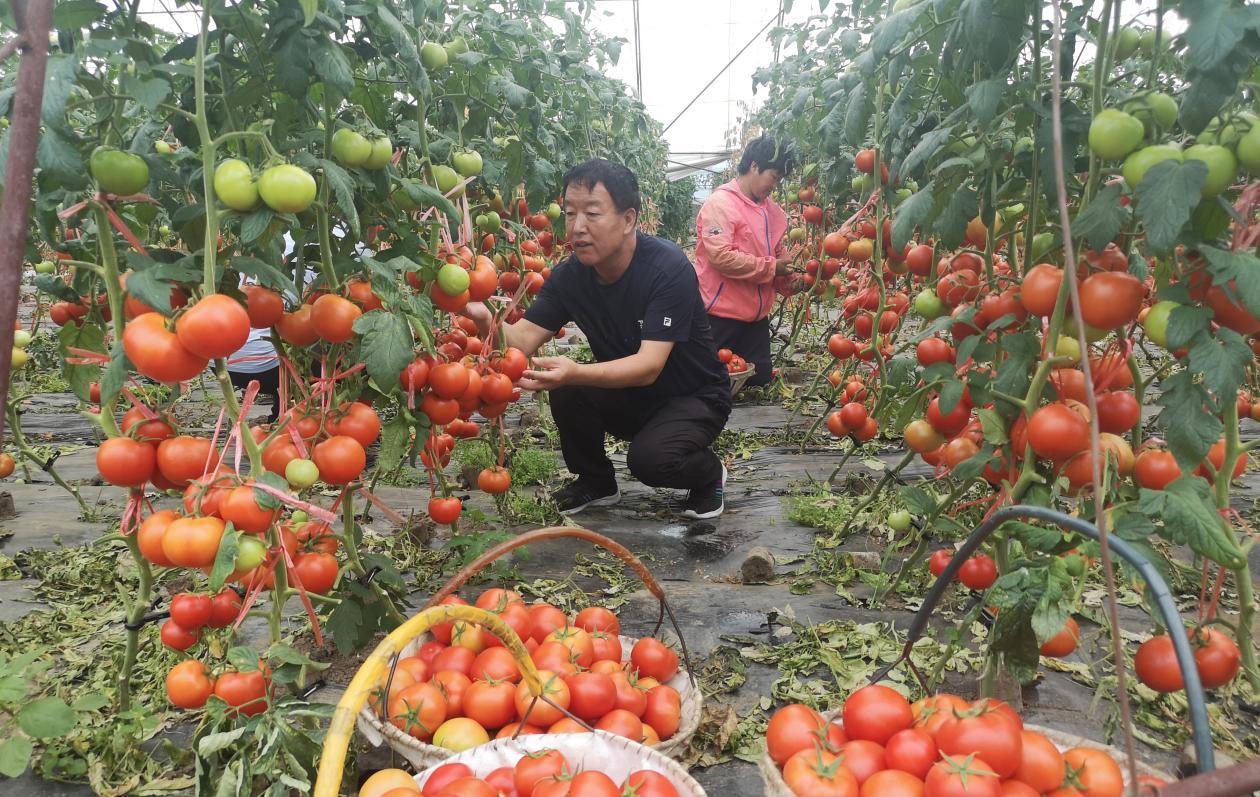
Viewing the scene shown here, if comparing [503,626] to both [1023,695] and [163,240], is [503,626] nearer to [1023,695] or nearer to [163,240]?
[1023,695]

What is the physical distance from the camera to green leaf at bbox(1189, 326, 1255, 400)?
101 cm

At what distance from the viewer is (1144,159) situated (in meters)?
1.02

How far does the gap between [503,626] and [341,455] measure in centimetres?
43

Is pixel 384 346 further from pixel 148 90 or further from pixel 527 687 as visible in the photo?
pixel 527 687

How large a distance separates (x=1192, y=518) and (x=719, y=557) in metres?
1.69

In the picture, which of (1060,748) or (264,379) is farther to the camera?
(264,379)

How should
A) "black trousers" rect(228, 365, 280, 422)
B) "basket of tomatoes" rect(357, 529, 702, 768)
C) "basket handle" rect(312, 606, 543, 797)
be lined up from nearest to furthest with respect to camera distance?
"basket handle" rect(312, 606, 543, 797)
"basket of tomatoes" rect(357, 529, 702, 768)
"black trousers" rect(228, 365, 280, 422)

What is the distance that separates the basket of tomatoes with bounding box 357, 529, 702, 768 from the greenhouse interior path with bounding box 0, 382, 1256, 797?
18 centimetres

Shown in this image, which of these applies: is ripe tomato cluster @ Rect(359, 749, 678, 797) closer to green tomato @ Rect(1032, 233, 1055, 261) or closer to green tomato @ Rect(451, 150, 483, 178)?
green tomato @ Rect(1032, 233, 1055, 261)

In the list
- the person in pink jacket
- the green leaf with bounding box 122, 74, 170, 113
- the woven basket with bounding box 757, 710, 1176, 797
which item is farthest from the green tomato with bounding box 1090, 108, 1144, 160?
the person in pink jacket

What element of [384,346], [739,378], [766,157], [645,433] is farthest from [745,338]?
[384,346]

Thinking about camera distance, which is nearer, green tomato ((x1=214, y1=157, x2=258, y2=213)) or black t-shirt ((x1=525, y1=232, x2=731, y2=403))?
green tomato ((x1=214, y1=157, x2=258, y2=213))

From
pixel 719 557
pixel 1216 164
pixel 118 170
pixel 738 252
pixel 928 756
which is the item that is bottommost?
pixel 719 557

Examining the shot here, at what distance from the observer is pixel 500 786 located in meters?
1.14
